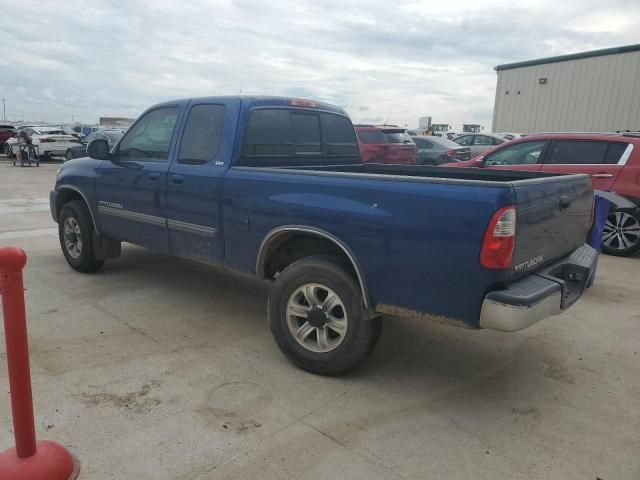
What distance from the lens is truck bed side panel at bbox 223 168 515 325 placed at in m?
2.78

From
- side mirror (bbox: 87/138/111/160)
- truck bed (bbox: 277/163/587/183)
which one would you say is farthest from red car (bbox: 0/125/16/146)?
truck bed (bbox: 277/163/587/183)

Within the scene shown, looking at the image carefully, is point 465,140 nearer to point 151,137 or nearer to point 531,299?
point 151,137

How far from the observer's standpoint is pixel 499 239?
272 cm

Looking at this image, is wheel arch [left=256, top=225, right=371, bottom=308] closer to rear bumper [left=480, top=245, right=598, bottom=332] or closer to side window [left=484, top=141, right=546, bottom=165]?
rear bumper [left=480, top=245, right=598, bottom=332]

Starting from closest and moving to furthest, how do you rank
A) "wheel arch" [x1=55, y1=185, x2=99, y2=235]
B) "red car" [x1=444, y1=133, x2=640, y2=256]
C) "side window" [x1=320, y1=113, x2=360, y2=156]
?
1. "side window" [x1=320, y1=113, x2=360, y2=156]
2. "wheel arch" [x1=55, y1=185, x2=99, y2=235]
3. "red car" [x1=444, y1=133, x2=640, y2=256]

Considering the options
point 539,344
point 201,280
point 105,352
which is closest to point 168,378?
point 105,352

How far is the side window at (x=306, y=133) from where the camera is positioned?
15.1 feet

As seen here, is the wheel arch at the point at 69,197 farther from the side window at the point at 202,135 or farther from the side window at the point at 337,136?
the side window at the point at 337,136

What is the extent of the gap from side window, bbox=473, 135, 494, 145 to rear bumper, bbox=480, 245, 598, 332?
1501 centimetres

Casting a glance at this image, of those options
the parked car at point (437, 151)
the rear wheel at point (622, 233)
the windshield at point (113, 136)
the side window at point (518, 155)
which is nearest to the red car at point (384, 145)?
the parked car at point (437, 151)

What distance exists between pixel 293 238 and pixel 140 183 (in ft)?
5.95

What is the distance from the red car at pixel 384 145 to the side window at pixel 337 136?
7.69m

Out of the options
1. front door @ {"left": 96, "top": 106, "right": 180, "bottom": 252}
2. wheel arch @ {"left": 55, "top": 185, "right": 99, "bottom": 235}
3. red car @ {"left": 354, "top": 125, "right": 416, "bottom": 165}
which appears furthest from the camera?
red car @ {"left": 354, "top": 125, "right": 416, "bottom": 165}

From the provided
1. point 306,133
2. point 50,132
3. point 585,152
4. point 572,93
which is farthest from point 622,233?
point 50,132
